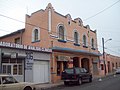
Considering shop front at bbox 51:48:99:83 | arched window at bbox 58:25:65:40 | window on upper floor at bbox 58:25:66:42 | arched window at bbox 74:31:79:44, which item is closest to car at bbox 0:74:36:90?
shop front at bbox 51:48:99:83

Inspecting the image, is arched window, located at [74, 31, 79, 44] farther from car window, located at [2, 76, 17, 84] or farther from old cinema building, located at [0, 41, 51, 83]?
car window, located at [2, 76, 17, 84]

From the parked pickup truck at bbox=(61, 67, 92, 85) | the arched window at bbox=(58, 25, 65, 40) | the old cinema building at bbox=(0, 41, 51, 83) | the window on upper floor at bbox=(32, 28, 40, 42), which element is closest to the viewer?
the old cinema building at bbox=(0, 41, 51, 83)

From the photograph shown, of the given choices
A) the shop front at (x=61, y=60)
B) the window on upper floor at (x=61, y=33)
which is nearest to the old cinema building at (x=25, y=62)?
the shop front at (x=61, y=60)

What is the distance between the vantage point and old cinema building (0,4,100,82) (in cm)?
2800

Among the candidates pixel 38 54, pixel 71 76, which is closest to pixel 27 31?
pixel 38 54

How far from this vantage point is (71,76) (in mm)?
23672

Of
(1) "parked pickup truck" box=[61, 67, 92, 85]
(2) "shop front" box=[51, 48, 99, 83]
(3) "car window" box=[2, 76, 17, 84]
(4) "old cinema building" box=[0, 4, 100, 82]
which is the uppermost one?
(4) "old cinema building" box=[0, 4, 100, 82]

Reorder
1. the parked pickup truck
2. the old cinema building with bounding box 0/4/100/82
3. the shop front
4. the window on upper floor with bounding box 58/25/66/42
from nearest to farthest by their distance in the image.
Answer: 1. the parked pickup truck
2. the shop front
3. the old cinema building with bounding box 0/4/100/82
4. the window on upper floor with bounding box 58/25/66/42

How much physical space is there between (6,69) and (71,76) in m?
7.02

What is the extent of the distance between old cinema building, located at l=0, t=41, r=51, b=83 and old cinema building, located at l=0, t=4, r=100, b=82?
1345 mm

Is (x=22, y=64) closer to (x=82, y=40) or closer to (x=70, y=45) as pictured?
(x=70, y=45)

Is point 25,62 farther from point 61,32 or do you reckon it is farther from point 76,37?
point 76,37

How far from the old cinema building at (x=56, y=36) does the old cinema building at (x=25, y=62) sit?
1.35 m

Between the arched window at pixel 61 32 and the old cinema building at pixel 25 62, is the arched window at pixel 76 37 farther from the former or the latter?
the old cinema building at pixel 25 62
